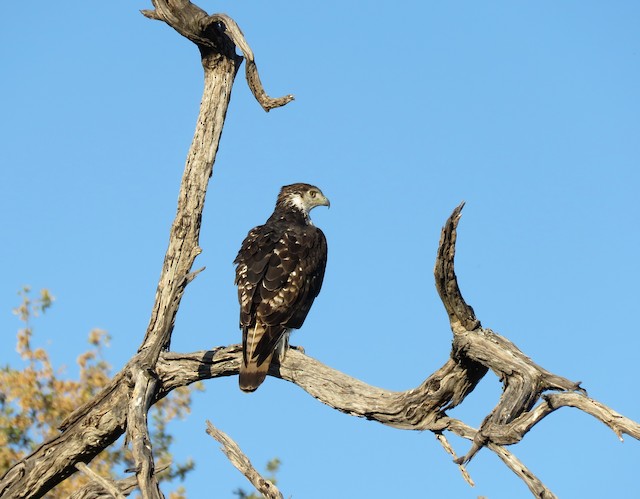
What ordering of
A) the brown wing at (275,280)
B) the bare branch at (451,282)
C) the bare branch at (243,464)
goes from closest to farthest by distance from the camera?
the bare branch at (451,282) → the bare branch at (243,464) → the brown wing at (275,280)

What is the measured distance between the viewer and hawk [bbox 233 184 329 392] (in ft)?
29.6

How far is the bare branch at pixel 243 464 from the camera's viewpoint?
773cm

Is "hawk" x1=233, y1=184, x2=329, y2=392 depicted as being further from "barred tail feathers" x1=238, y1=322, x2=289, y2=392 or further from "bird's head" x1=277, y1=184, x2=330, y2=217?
"bird's head" x1=277, y1=184, x2=330, y2=217

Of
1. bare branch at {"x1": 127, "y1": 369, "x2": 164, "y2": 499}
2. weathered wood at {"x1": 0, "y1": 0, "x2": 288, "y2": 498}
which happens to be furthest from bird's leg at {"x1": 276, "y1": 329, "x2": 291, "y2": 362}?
bare branch at {"x1": 127, "y1": 369, "x2": 164, "y2": 499}

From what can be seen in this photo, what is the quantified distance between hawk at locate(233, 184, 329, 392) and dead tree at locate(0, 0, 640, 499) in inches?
10.7

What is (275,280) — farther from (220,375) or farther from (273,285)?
(220,375)

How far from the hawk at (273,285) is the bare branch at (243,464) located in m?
0.83

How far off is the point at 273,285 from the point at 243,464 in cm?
212

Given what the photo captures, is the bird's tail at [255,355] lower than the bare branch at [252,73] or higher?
lower

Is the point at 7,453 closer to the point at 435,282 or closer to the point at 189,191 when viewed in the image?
the point at 189,191

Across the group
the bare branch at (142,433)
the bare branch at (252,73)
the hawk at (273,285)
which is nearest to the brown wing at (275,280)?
the hawk at (273,285)

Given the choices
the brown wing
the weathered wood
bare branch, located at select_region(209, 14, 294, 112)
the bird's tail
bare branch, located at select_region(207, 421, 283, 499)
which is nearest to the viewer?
bare branch, located at select_region(207, 421, 283, 499)

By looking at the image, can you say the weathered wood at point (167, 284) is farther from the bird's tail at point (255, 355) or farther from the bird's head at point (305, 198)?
the bird's head at point (305, 198)

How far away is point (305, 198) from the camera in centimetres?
1157
